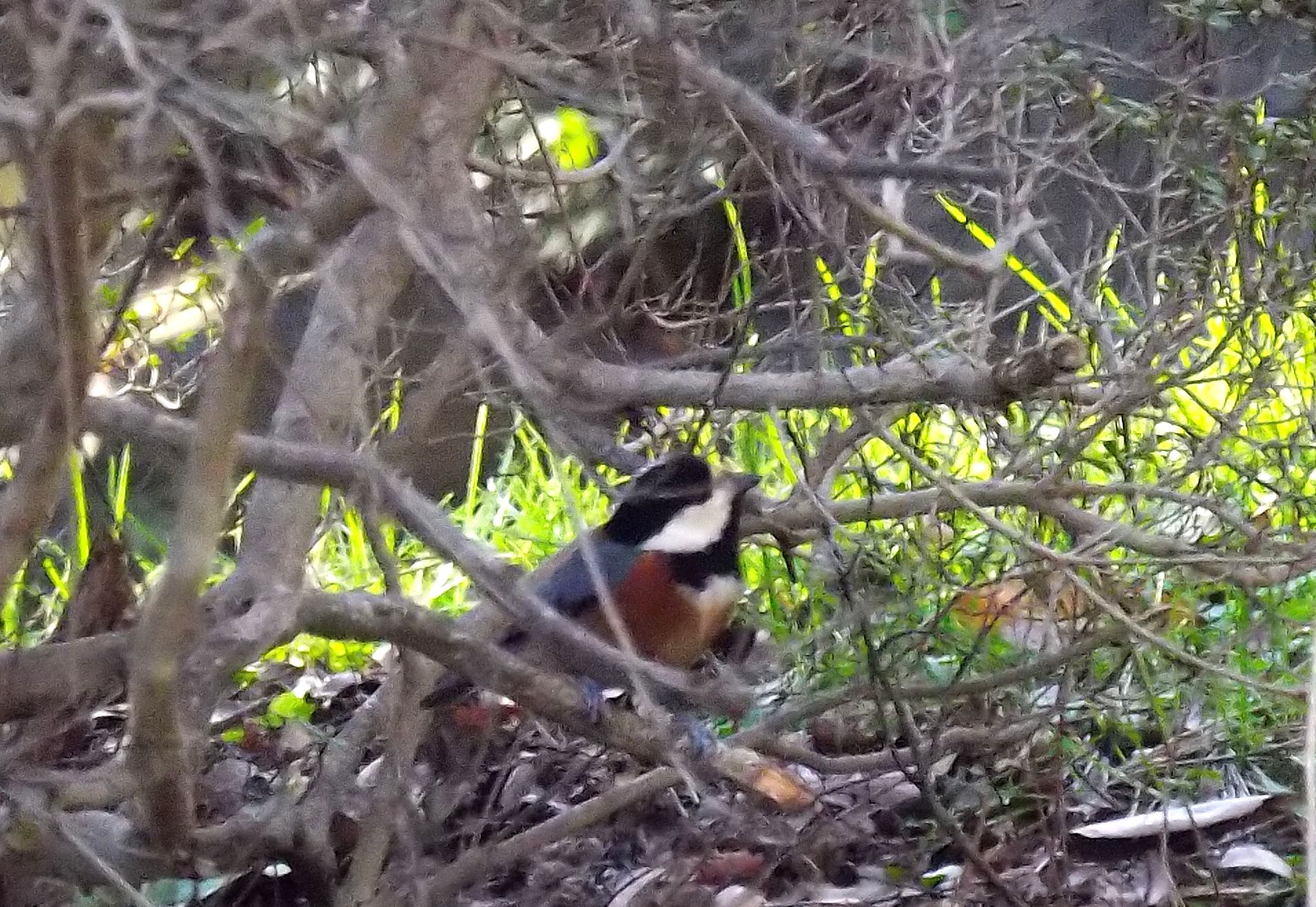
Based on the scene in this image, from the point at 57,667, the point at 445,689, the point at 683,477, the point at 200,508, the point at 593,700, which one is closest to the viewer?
the point at 200,508

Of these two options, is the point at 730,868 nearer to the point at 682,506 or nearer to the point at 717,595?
the point at 717,595

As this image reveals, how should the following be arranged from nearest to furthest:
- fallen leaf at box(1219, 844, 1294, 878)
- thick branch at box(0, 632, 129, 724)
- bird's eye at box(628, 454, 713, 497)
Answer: thick branch at box(0, 632, 129, 724), fallen leaf at box(1219, 844, 1294, 878), bird's eye at box(628, 454, 713, 497)

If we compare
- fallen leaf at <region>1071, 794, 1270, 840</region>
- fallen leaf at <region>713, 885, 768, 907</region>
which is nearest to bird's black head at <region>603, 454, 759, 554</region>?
fallen leaf at <region>713, 885, 768, 907</region>

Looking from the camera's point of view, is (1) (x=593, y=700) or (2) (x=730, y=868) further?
(2) (x=730, y=868)

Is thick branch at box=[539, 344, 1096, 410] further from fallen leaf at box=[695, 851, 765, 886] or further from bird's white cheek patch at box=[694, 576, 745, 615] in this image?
fallen leaf at box=[695, 851, 765, 886]

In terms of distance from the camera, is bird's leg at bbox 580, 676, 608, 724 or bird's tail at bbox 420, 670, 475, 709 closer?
bird's leg at bbox 580, 676, 608, 724

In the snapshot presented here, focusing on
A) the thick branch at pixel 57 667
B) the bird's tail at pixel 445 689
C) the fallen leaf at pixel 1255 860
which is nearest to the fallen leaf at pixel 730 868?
the bird's tail at pixel 445 689

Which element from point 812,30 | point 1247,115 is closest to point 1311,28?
point 1247,115

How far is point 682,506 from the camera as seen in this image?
2.44 meters

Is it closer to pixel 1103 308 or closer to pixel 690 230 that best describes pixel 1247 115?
pixel 1103 308

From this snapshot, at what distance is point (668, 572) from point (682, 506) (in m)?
0.13

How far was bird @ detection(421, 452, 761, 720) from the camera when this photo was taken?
7.95 feet

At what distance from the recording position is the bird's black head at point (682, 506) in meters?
2.39

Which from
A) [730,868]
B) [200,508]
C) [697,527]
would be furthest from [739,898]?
[200,508]
